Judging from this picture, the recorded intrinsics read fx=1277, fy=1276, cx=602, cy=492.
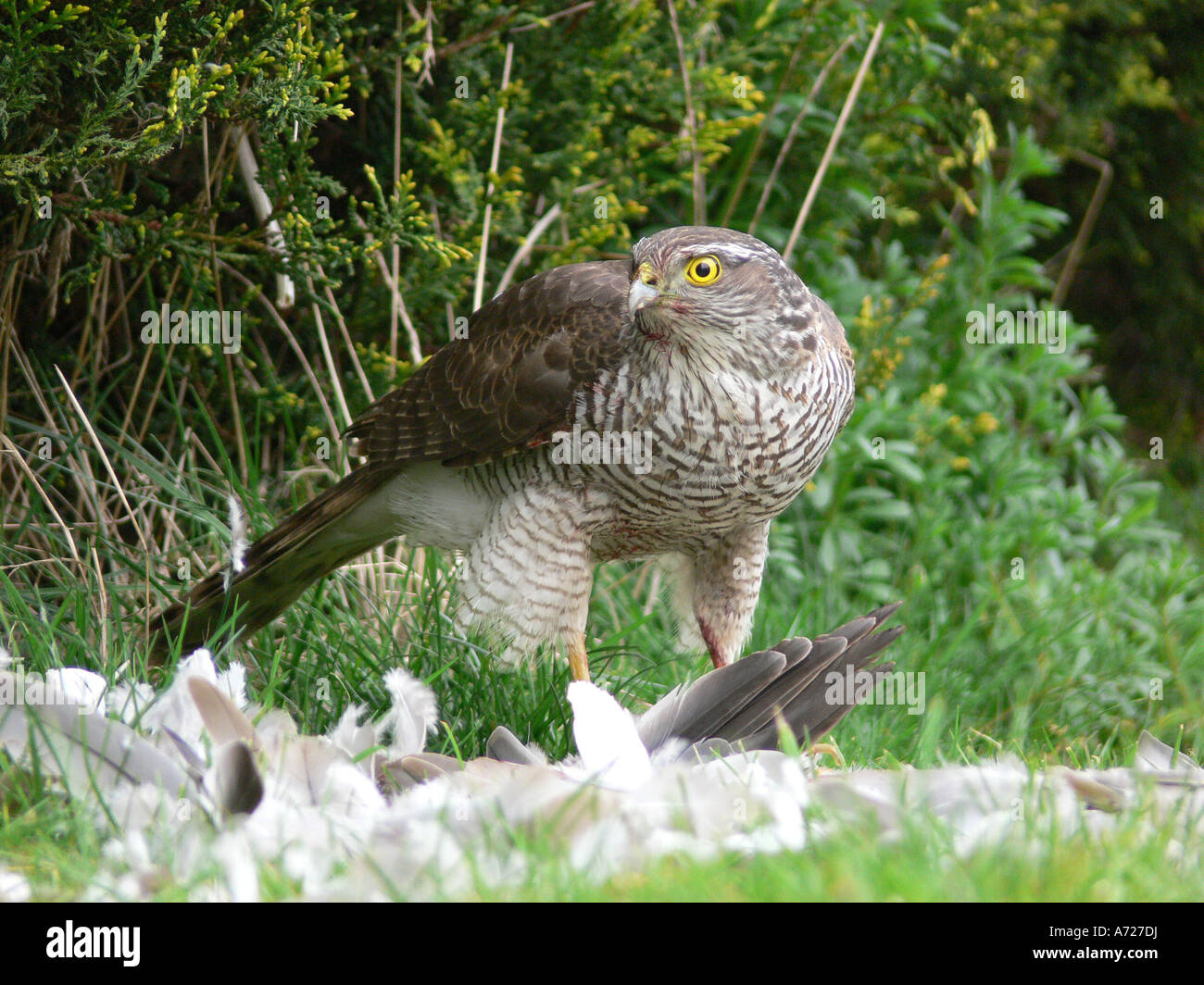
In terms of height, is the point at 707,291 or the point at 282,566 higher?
the point at 707,291

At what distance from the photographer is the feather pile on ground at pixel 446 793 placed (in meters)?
1.94

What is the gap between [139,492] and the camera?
12.3 feet

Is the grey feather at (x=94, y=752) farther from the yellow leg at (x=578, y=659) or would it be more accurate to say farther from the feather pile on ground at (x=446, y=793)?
the yellow leg at (x=578, y=659)

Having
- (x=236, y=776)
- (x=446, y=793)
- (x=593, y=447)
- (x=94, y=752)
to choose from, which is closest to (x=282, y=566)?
(x=593, y=447)

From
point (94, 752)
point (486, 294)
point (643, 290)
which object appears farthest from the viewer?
point (486, 294)

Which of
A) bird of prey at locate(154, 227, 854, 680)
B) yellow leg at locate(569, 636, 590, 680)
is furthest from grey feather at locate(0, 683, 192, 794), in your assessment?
yellow leg at locate(569, 636, 590, 680)

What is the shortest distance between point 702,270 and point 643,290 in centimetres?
17

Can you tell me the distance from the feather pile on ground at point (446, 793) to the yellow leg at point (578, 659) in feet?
1.41

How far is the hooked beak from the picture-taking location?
2893mm

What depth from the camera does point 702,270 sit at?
298cm

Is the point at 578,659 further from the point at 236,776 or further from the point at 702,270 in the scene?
the point at 236,776

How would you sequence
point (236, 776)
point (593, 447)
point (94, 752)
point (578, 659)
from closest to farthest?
point (236, 776) → point (94, 752) → point (593, 447) → point (578, 659)

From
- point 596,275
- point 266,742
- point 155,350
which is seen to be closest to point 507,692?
point 266,742

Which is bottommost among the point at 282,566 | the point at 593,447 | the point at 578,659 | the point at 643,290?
the point at 578,659
